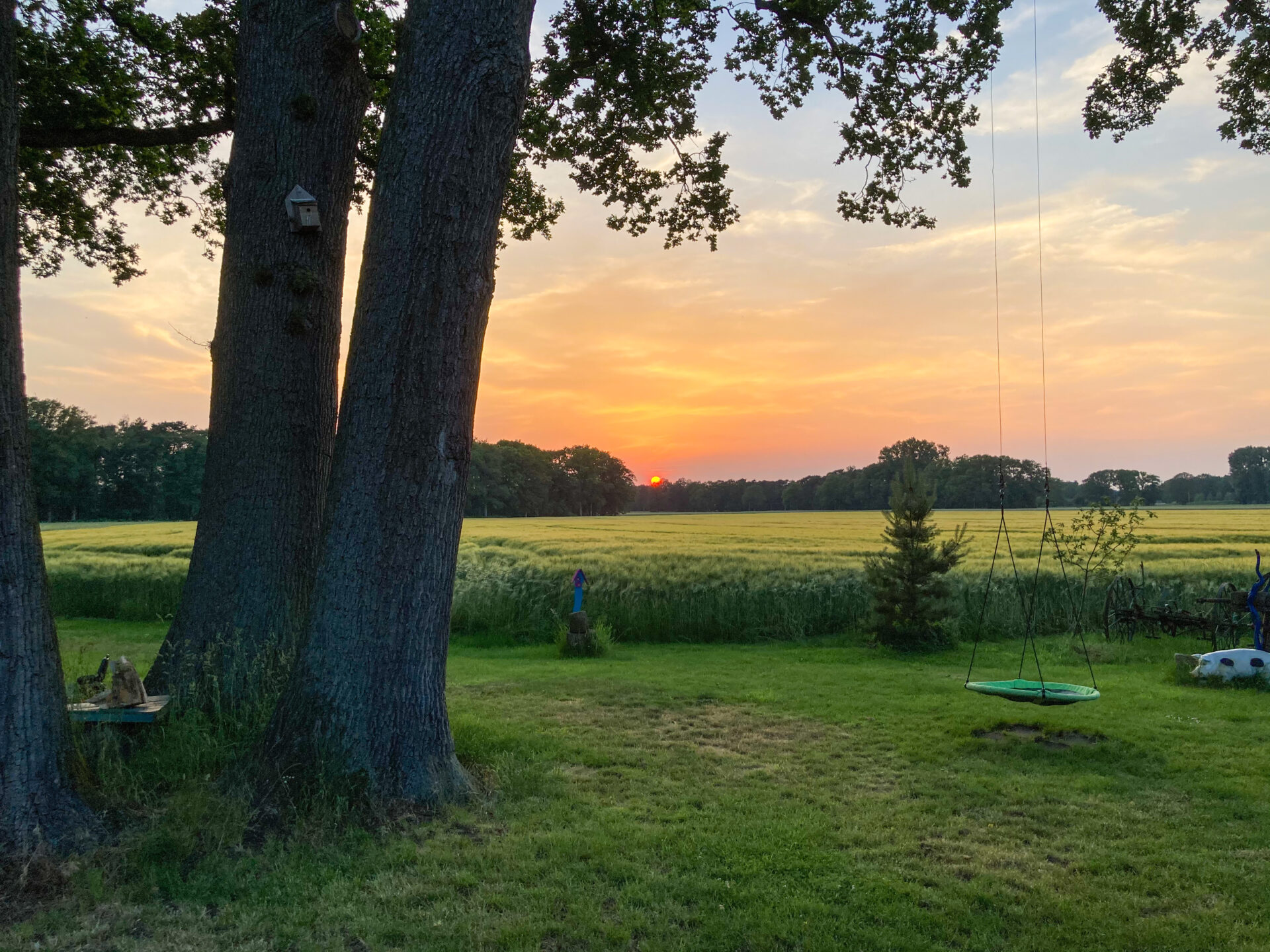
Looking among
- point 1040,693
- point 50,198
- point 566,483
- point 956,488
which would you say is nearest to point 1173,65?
point 1040,693

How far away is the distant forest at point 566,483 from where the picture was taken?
59.7m

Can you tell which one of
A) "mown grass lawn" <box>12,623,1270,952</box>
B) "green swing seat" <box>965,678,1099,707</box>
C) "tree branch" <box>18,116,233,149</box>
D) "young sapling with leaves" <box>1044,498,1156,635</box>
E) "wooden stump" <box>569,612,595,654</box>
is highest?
"tree branch" <box>18,116,233,149</box>

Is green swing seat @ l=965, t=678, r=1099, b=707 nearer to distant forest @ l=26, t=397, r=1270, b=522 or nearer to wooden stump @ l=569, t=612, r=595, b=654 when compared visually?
wooden stump @ l=569, t=612, r=595, b=654

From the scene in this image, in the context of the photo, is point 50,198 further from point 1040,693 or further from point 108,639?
point 1040,693

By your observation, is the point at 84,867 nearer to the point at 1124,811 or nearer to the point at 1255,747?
the point at 1124,811

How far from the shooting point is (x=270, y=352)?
231 inches

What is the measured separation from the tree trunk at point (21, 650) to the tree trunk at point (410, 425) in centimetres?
97

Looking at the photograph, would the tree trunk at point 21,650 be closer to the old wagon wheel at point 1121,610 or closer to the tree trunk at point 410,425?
the tree trunk at point 410,425

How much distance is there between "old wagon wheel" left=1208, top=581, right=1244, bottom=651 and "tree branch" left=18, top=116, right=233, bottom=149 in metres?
13.9

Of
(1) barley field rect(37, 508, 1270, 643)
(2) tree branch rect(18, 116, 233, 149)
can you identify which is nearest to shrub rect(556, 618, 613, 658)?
(1) barley field rect(37, 508, 1270, 643)

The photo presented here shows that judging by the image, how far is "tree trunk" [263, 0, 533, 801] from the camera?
175 inches

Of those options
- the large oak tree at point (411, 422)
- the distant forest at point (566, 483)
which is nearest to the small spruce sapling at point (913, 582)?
the large oak tree at point (411, 422)

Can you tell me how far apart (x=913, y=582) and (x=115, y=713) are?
10.6 metres

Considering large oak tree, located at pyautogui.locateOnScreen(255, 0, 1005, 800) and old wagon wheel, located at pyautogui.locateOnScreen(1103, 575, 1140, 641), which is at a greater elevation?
large oak tree, located at pyautogui.locateOnScreen(255, 0, 1005, 800)
